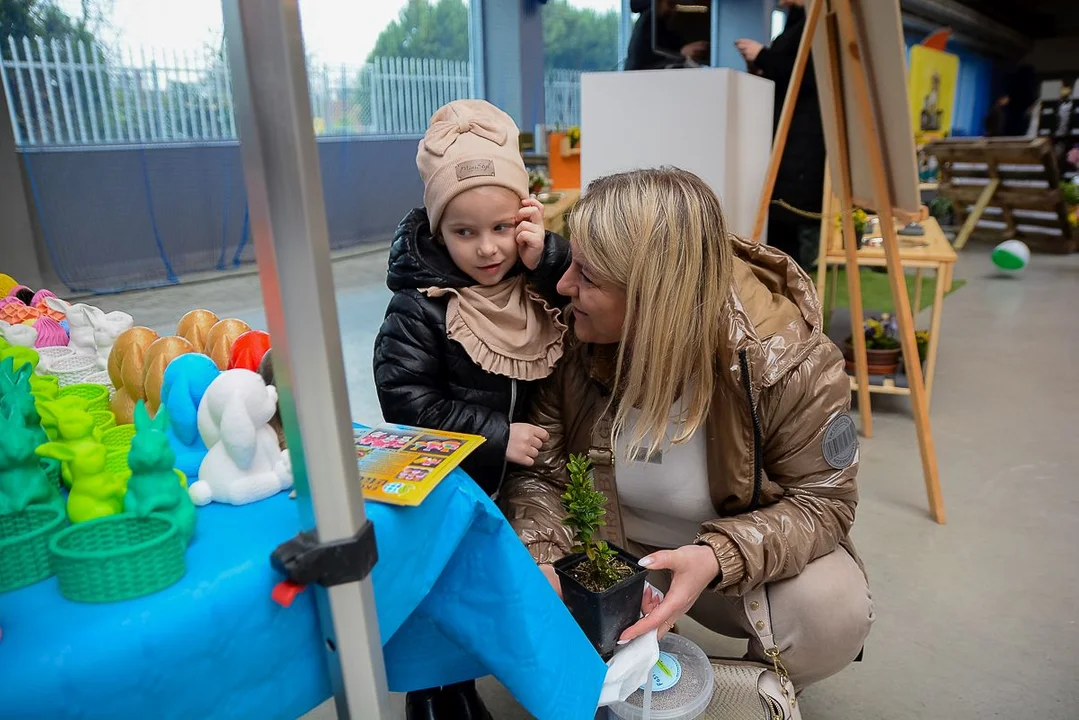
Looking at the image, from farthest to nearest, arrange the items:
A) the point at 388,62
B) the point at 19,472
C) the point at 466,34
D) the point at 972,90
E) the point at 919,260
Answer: the point at 972,90
the point at 466,34
the point at 388,62
the point at 919,260
the point at 19,472

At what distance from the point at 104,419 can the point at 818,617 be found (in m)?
1.11

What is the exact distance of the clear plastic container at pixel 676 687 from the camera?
1.04 m

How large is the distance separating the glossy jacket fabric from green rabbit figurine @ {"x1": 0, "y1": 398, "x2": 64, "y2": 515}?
0.76 m

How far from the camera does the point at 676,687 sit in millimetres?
1102

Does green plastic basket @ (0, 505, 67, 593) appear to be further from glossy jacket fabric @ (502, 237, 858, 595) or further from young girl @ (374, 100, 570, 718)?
glossy jacket fabric @ (502, 237, 858, 595)

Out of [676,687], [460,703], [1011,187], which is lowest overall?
[460,703]

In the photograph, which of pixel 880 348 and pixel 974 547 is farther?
pixel 880 348

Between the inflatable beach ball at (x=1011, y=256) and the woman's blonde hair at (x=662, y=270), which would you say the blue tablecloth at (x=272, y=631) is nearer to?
the woman's blonde hair at (x=662, y=270)

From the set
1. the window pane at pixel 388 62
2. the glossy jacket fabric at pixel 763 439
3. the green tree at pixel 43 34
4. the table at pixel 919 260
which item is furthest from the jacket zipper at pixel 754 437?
the window pane at pixel 388 62

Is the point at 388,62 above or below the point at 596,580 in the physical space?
above

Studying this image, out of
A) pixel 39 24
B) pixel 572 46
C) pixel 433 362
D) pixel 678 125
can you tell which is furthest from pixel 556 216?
pixel 572 46

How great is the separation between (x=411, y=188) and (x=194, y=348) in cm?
784

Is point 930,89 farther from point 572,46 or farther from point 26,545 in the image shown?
point 26,545

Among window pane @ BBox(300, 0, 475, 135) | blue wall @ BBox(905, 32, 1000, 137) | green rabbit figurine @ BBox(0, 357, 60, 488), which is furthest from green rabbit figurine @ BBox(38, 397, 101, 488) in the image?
blue wall @ BBox(905, 32, 1000, 137)
